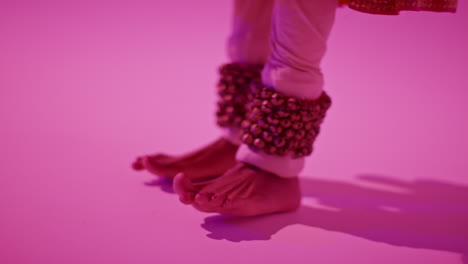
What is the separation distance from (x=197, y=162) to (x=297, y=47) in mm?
381

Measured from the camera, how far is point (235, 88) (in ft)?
3.73

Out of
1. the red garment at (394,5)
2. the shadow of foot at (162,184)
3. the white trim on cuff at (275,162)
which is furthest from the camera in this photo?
the shadow of foot at (162,184)

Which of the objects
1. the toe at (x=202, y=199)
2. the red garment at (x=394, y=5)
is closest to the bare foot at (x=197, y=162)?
the toe at (x=202, y=199)

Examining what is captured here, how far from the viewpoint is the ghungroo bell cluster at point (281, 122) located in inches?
36.9

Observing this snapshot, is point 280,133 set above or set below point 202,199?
above

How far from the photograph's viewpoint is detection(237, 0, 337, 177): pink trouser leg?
899mm

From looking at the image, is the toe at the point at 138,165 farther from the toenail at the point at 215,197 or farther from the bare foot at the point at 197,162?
the toenail at the point at 215,197

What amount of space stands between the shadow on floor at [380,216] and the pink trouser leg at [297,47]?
13 cm

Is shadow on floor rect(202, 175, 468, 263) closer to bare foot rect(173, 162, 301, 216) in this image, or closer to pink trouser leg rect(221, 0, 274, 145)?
bare foot rect(173, 162, 301, 216)

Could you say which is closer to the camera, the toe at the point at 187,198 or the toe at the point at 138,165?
the toe at the point at 187,198

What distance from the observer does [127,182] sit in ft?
3.67

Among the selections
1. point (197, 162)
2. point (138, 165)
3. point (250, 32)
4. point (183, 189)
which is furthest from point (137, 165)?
point (250, 32)

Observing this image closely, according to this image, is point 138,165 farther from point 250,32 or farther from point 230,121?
point 250,32

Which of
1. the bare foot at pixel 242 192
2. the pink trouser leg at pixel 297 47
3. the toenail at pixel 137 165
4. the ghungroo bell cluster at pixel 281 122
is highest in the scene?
the pink trouser leg at pixel 297 47
